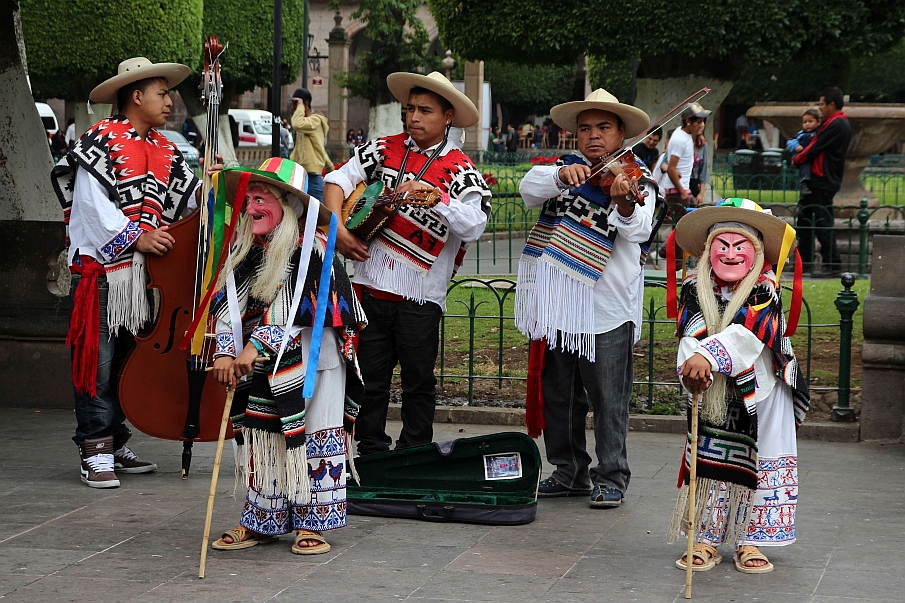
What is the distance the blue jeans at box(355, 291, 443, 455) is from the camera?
20.4 ft

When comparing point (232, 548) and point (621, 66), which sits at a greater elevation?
point (621, 66)

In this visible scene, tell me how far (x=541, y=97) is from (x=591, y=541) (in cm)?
5365

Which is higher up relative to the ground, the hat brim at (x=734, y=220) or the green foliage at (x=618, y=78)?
the green foliage at (x=618, y=78)

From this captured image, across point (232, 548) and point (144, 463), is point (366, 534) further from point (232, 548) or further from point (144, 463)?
point (144, 463)

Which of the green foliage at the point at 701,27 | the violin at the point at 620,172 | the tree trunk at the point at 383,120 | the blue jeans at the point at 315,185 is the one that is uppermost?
the tree trunk at the point at 383,120

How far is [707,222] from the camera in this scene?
5.10 meters

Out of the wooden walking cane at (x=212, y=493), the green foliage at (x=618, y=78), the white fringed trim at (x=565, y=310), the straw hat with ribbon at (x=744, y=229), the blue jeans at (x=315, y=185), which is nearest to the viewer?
the wooden walking cane at (x=212, y=493)

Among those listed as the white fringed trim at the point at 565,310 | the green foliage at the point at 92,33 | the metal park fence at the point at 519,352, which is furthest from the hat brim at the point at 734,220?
the green foliage at the point at 92,33

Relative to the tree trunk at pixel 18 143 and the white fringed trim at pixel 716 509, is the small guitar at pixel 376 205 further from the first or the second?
the tree trunk at pixel 18 143

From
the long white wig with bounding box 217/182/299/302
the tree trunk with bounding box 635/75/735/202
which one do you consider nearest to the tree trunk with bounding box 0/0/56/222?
the long white wig with bounding box 217/182/299/302

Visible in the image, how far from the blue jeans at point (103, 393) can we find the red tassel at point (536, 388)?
6.42 ft

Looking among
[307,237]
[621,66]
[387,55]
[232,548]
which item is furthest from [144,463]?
[621,66]

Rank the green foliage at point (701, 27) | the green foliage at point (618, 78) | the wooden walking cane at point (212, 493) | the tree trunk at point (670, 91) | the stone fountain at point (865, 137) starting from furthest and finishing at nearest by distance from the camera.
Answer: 1. the green foliage at point (618, 78)
2. the tree trunk at point (670, 91)
3. the stone fountain at point (865, 137)
4. the green foliage at point (701, 27)
5. the wooden walking cane at point (212, 493)

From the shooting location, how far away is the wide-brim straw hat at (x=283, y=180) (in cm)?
504
